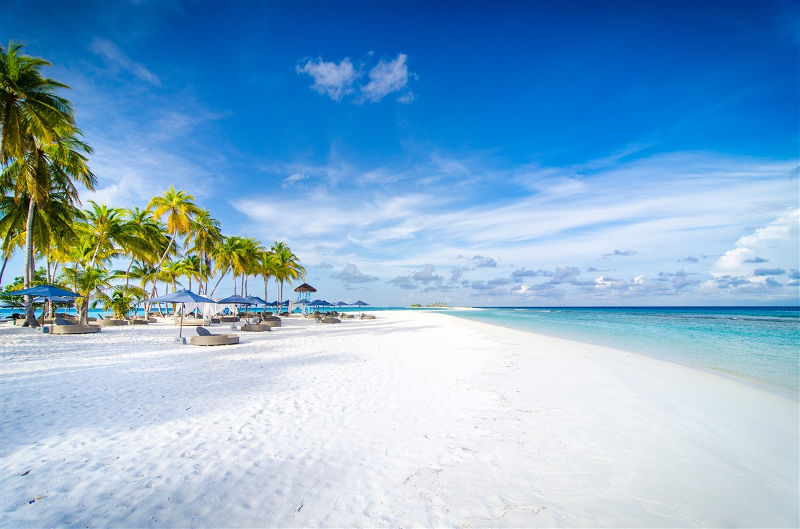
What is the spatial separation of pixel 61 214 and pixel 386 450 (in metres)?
21.2

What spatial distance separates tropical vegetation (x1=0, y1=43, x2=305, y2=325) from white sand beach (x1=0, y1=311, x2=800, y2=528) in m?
11.9

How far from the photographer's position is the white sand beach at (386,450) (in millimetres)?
2756

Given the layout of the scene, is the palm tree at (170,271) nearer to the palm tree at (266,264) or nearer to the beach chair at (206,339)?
the palm tree at (266,264)

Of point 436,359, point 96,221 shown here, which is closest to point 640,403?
point 436,359

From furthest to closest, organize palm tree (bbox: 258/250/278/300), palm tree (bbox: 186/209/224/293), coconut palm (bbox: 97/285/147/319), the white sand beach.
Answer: palm tree (bbox: 258/250/278/300) → palm tree (bbox: 186/209/224/293) → coconut palm (bbox: 97/285/147/319) → the white sand beach

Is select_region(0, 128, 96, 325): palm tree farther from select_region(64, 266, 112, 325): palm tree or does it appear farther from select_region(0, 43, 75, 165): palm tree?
select_region(64, 266, 112, 325): palm tree

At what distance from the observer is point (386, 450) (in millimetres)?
3797

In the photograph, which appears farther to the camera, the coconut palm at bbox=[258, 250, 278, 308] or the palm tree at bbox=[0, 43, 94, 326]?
the coconut palm at bbox=[258, 250, 278, 308]

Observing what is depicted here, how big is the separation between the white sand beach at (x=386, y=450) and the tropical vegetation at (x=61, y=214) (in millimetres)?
11868

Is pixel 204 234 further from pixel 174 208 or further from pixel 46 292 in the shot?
pixel 46 292

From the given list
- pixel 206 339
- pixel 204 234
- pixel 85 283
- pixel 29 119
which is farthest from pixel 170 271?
pixel 206 339

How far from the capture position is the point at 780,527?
9.09ft

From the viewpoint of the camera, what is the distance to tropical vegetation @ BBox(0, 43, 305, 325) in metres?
13.3

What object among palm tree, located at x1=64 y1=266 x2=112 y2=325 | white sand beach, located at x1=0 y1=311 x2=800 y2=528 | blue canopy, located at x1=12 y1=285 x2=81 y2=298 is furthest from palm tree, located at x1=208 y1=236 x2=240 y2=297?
white sand beach, located at x1=0 y1=311 x2=800 y2=528
